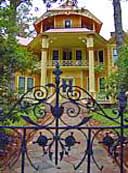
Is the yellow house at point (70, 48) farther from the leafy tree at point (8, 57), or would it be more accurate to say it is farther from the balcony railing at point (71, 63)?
the leafy tree at point (8, 57)

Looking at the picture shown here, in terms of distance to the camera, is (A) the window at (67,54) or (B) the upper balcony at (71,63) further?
(A) the window at (67,54)

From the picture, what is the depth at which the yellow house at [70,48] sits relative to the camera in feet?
96.1

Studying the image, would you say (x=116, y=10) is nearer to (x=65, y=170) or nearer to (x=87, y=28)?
(x=65, y=170)

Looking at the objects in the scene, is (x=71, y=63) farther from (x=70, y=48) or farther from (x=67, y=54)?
(x=70, y=48)

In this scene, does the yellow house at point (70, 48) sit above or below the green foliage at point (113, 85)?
above

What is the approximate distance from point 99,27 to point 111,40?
2444 millimetres

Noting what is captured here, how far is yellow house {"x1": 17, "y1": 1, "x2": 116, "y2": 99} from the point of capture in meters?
29.3

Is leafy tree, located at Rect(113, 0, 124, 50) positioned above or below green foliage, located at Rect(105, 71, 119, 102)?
above

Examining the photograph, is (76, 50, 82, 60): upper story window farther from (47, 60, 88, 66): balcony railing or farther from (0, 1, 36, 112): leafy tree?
(0, 1, 36, 112): leafy tree

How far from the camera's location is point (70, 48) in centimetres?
3152

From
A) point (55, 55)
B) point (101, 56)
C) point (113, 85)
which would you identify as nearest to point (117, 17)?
point (113, 85)

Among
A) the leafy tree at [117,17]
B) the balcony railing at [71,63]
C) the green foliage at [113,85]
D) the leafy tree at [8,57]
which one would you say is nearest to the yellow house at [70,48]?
the balcony railing at [71,63]

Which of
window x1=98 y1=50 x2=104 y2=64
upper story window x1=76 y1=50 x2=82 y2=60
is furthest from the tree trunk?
window x1=98 y1=50 x2=104 y2=64

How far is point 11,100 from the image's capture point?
6918mm
